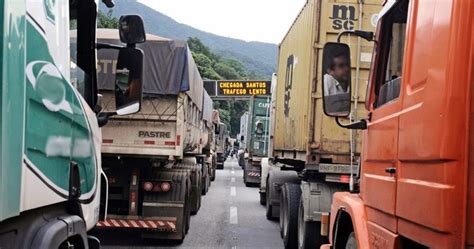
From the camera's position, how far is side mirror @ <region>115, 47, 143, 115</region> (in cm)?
403

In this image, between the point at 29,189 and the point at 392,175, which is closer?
the point at 29,189

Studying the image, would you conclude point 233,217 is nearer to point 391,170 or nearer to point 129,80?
point 129,80

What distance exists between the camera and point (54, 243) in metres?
3.01

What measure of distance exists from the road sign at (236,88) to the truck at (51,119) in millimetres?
32333

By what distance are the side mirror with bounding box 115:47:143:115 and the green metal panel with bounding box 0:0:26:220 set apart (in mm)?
1469

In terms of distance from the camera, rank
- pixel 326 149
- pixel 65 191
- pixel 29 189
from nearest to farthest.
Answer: pixel 29 189 → pixel 65 191 → pixel 326 149

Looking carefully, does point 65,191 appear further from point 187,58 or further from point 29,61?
point 187,58

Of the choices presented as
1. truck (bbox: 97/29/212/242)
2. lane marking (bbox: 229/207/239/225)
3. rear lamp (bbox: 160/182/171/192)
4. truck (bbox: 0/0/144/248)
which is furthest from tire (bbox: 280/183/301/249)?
truck (bbox: 0/0/144/248)

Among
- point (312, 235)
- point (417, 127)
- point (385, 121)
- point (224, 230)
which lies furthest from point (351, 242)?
point (224, 230)

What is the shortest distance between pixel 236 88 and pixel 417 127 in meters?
34.1

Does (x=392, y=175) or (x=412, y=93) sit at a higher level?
(x=412, y=93)

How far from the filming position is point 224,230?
436 inches

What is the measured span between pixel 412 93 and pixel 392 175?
54cm

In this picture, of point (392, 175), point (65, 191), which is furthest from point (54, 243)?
point (392, 175)
